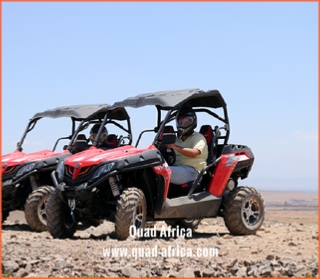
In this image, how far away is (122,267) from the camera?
8586mm

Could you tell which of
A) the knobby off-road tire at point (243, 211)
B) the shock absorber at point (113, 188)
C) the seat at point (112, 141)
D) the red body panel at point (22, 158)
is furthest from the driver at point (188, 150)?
the red body panel at point (22, 158)

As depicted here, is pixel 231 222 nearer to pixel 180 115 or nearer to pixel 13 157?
pixel 180 115

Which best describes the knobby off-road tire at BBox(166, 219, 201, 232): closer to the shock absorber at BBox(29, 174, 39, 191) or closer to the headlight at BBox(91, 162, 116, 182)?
the shock absorber at BBox(29, 174, 39, 191)

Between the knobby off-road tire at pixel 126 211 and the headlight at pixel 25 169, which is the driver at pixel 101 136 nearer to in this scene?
the headlight at pixel 25 169

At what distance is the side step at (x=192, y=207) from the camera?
38.5 ft

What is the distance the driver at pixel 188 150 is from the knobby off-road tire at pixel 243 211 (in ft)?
3.04

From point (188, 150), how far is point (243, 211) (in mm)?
1660

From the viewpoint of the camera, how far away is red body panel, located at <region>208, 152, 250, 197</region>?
Result: 1270 cm

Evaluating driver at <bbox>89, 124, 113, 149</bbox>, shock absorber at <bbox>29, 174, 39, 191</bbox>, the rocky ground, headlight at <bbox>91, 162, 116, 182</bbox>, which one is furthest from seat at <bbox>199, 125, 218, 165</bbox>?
shock absorber at <bbox>29, 174, 39, 191</bbox>

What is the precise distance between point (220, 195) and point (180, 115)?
1560 mm

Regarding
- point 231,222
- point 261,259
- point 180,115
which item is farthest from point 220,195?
point 261,259

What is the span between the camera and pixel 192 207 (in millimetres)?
12211

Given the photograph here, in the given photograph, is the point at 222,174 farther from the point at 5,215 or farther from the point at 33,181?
the point at 5,215

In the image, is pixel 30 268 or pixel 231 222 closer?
pixel 30 268
